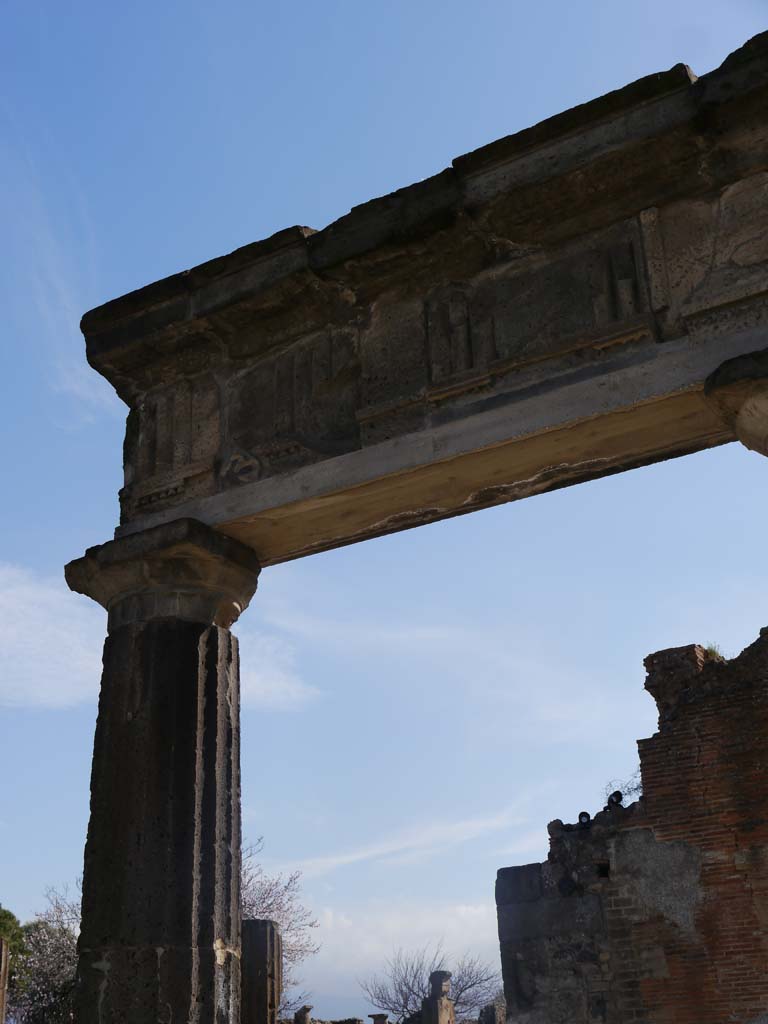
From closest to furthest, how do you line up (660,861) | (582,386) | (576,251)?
(582,386)
(576,251)
(660,861)

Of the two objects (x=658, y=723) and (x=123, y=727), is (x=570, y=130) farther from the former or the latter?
(x=658, y=723)

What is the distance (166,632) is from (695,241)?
2.98 metres

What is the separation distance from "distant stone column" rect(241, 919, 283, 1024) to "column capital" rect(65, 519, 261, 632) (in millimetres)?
3170

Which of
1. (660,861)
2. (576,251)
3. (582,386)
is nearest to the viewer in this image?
(582,386)

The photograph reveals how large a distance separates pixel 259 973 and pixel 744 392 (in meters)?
5.60

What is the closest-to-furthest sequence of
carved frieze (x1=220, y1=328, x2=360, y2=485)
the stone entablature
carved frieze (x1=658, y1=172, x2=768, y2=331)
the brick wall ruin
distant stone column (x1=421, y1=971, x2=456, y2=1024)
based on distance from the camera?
carved frieze (x1=658, y1=172, x2=768, y2=331)
the stone entablature
carved frieze (x1=220, y1=328, x2=360, y2=485)
the brick wall ruin
distant stone column (x1=421, y1=971, x2=456, y2=1024)

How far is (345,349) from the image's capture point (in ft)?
19.3

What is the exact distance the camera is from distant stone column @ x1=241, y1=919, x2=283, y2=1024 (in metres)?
8.06

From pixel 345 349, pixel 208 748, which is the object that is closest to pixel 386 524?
pixel 345 349

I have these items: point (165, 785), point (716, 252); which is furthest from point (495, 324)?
point (165, 785)

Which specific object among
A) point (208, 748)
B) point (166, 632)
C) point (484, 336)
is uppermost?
point (484, 336)

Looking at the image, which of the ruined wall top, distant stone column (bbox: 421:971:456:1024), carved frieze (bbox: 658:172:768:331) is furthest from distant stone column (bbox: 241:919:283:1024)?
distant stone column (bbox: 421:971:456:1024)

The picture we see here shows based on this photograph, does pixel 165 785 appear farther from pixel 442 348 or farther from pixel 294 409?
pixel 442 348

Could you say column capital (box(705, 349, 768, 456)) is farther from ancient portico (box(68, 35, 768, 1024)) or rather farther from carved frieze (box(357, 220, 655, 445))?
carved frieze (box(357, 220, 655, 445))
